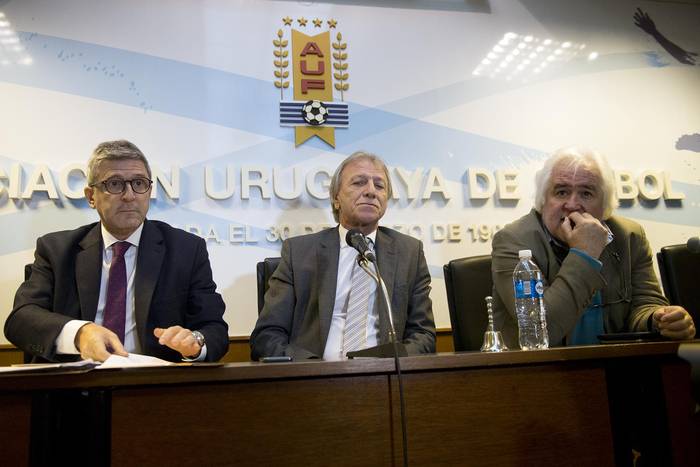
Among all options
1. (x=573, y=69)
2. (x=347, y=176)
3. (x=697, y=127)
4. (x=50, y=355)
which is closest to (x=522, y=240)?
(x=347, y=176)

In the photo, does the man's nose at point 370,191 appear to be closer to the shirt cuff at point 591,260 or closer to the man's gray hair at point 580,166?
the man's gray hair at point 580,166

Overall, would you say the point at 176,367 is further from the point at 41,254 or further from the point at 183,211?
the point at 183,211

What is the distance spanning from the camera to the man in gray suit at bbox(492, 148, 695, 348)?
1998 mm

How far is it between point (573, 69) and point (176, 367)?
10.8 feet

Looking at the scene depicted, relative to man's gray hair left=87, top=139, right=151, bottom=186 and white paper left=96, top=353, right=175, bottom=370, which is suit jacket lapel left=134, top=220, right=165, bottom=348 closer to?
man's gray hair left=87, top=139, right=151, bottom=186

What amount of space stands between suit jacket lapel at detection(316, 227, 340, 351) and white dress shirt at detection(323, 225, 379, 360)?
1.3 inches

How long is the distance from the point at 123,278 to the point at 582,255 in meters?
1.62

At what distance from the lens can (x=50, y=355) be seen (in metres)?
1.90

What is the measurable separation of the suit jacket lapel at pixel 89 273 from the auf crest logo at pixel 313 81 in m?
1.29

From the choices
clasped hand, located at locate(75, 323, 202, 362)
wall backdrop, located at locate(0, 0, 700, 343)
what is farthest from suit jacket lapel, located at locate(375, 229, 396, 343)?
clasped hand, located at locate(75, 323, 202, 362)

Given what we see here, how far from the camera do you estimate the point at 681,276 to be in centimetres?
250

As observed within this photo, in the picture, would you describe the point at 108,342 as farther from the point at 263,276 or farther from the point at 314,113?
the point at 314,113

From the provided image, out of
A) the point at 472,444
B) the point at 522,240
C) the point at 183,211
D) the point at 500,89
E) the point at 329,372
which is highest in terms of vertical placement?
the point at 500,89

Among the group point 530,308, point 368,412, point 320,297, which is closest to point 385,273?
point 320,297
